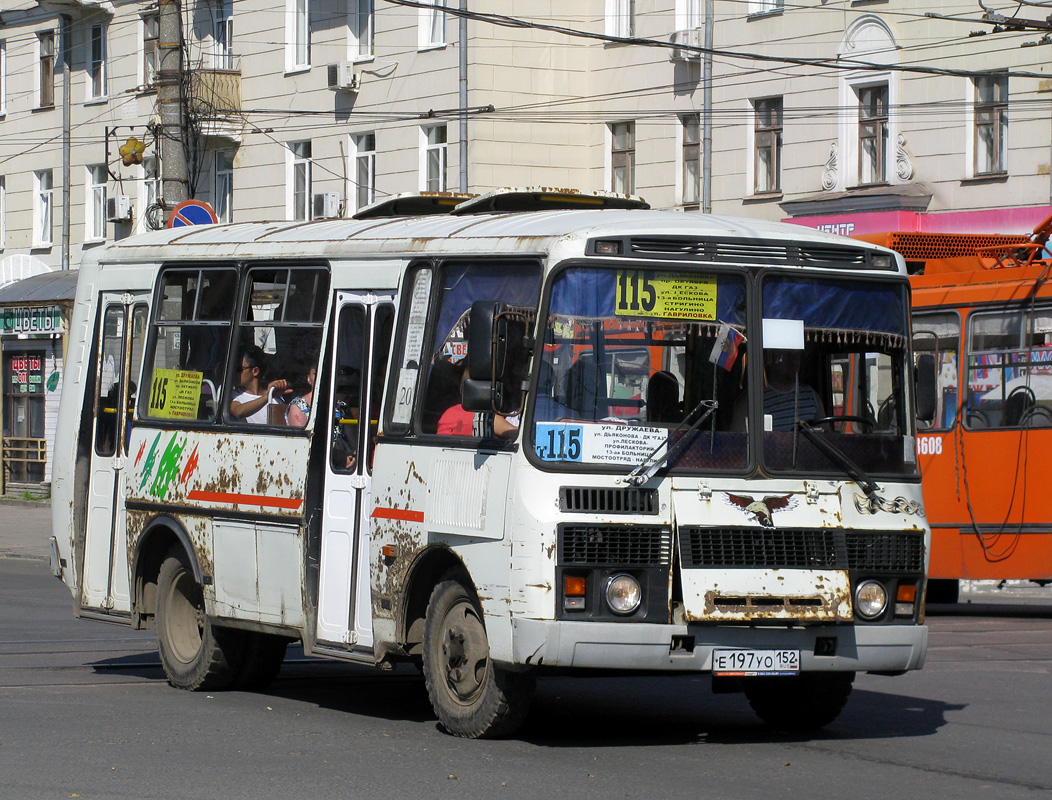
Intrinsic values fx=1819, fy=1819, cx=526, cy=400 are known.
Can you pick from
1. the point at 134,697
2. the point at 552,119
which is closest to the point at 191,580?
the point at 134,697

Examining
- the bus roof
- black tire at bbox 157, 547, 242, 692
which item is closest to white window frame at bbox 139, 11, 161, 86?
the bus roof

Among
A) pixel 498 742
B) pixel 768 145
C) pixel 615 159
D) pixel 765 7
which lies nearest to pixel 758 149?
pixel 768 145

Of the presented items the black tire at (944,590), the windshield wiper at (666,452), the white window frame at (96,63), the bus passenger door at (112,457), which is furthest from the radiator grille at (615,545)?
the white window frame at (96,63)

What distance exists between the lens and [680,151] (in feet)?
109

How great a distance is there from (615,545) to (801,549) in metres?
0.95

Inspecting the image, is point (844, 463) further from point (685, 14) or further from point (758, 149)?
point (685, 14)

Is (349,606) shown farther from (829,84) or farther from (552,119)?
(552,119)

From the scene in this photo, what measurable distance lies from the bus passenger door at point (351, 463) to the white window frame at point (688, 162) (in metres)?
23.3

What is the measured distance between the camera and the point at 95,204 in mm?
42281

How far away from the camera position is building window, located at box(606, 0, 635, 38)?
34125 mm

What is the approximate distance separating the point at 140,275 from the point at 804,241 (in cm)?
474

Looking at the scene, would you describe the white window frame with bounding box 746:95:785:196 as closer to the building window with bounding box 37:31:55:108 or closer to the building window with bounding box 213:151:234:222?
the building window with bounding box 213:151:234:222

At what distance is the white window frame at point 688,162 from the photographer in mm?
32844

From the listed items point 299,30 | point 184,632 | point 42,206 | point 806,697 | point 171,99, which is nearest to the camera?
point 806,697
